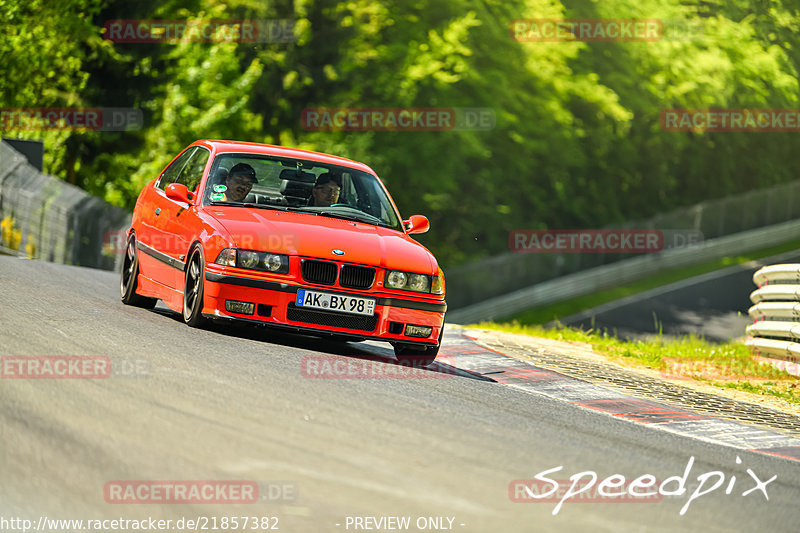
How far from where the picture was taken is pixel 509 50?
42.0m

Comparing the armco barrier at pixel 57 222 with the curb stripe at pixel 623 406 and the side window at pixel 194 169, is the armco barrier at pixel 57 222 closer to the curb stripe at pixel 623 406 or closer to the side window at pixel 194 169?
the side window at pixel 194 169

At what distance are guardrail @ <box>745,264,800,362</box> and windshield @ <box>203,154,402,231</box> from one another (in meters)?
4.88

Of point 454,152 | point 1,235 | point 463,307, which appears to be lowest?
point 463,307

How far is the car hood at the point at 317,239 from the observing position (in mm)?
9227

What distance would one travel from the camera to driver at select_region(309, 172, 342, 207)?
10.5 meters

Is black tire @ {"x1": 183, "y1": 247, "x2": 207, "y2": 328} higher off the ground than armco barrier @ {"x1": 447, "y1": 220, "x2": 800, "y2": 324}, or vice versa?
black tire @ {"x1": 183, "y1": 247, "x2": 207, "y2": 328}

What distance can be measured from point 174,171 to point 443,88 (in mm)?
28413

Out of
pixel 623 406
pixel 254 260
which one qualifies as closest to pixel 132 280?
pixel 254 260

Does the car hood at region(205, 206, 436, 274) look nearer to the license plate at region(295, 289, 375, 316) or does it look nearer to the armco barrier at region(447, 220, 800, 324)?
the license plate at region(295, 289, 375, 316)

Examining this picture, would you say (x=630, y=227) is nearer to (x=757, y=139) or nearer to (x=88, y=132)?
(x=757, y=139)

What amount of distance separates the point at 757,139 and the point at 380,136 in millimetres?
19653

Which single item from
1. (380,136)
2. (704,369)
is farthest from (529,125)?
(704,369)

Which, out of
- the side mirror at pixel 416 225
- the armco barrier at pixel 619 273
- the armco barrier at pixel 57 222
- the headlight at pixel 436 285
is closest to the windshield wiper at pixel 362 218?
the side mirror at pixel 416 225

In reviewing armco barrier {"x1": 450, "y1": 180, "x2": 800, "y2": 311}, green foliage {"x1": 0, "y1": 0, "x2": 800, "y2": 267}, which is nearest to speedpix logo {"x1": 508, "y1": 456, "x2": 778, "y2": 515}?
green foliage {"x1": 0, "y1": 0, "x2": 800, "y2": 267}
